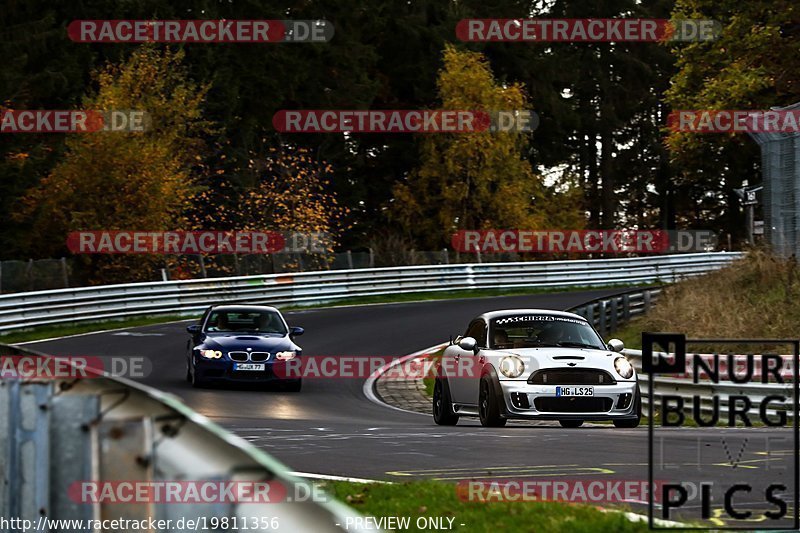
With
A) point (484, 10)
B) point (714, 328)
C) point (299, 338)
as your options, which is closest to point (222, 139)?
point (484, 10)

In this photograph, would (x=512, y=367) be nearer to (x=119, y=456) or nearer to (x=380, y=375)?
(x=380, y=375)

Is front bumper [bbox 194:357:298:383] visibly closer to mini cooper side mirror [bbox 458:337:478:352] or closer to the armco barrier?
mini cooper side mirror [bbox 458:337:478:352]

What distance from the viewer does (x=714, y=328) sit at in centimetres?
1991

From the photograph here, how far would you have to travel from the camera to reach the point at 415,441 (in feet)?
42.2

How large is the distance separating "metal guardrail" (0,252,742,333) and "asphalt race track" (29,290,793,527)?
448 centimetres

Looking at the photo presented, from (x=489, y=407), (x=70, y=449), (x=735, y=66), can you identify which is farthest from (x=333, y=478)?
(x=735, y=66)

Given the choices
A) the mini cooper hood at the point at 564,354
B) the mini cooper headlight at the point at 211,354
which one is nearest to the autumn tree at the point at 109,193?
the mini cooper headlight at the point at 211,354

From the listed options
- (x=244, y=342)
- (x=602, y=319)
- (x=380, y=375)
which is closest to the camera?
(x=244, y=342)

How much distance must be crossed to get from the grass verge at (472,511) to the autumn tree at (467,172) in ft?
162

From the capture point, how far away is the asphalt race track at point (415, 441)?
1032 centimetres

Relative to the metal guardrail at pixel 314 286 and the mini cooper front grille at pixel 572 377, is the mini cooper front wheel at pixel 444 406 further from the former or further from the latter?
the metal guardrail at pixel 314 286

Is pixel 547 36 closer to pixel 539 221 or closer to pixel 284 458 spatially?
pixel 539 221

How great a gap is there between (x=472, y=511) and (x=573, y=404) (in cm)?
668

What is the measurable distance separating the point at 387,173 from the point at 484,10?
9.96 meters
